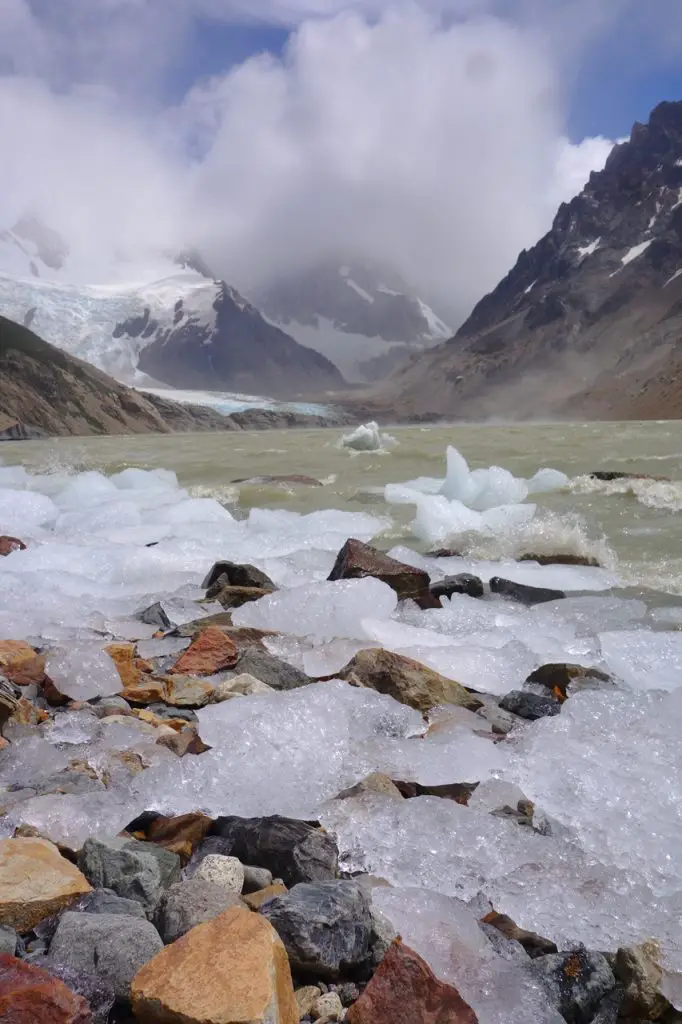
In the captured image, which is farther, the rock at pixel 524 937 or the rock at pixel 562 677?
the rock at pixel 562 677

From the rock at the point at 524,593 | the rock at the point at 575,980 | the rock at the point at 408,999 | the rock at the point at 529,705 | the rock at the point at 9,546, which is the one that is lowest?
the rock at the point at 524,593

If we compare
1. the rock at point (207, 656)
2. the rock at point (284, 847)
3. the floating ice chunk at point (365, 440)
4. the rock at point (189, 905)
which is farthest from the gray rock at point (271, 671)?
the floating ice chunk at point (365, 440)

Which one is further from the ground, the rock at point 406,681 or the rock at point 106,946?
the rock at point 106,946

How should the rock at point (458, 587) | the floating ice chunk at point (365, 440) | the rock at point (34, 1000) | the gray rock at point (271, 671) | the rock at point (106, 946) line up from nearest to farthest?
1. the rock at point (34, 1000)
2. the rock at point (106, 946)
3. the gray rock at point (271, 671)
4. the rock at point (458, 587)
5. the floating ice chunk at point (365, 440)

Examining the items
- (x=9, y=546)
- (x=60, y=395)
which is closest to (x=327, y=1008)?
(x=9, y=546)

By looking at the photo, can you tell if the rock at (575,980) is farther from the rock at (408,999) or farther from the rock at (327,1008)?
the rock at (327,1008)

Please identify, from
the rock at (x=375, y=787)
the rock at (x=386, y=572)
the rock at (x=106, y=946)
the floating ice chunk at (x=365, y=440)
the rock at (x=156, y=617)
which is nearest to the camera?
the rock at (x=106, y=946)

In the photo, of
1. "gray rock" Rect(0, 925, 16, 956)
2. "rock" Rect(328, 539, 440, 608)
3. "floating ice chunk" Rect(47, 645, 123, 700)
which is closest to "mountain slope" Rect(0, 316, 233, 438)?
"rock" Rect(328, 539, 440, 608)

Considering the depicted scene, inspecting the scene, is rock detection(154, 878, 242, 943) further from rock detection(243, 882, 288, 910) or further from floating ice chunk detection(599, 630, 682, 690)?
floating ice chunk detection(599, 630, 682, 690)
